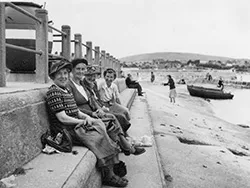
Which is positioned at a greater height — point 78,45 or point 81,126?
point 78,45

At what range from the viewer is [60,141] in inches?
128

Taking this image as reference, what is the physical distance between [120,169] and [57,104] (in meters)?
1.18

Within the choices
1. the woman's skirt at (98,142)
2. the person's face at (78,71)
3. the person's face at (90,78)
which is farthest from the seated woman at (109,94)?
the woman's skirt at (98,142)

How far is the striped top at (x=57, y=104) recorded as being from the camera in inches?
135

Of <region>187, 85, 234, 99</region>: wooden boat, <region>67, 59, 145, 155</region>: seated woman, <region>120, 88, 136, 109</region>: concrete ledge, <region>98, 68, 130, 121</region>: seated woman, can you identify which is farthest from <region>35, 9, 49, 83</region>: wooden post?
<region>187, 85, 234, 99</region>: wooden boat

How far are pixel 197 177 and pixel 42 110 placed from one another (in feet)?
8.83

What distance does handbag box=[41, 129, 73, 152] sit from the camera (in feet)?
10.5

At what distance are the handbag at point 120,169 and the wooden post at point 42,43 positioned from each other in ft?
7.85

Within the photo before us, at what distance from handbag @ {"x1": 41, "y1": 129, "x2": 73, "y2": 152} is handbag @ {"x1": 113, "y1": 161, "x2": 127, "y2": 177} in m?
0.84

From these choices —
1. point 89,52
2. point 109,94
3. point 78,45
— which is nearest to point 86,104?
point 109,94

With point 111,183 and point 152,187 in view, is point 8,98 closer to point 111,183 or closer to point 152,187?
point 111,183

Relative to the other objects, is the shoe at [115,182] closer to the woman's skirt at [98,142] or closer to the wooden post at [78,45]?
the woman's skirt at [98,142]

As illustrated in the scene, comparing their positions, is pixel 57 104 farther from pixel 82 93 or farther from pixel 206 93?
pixel 206 93

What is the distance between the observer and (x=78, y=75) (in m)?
4.22
